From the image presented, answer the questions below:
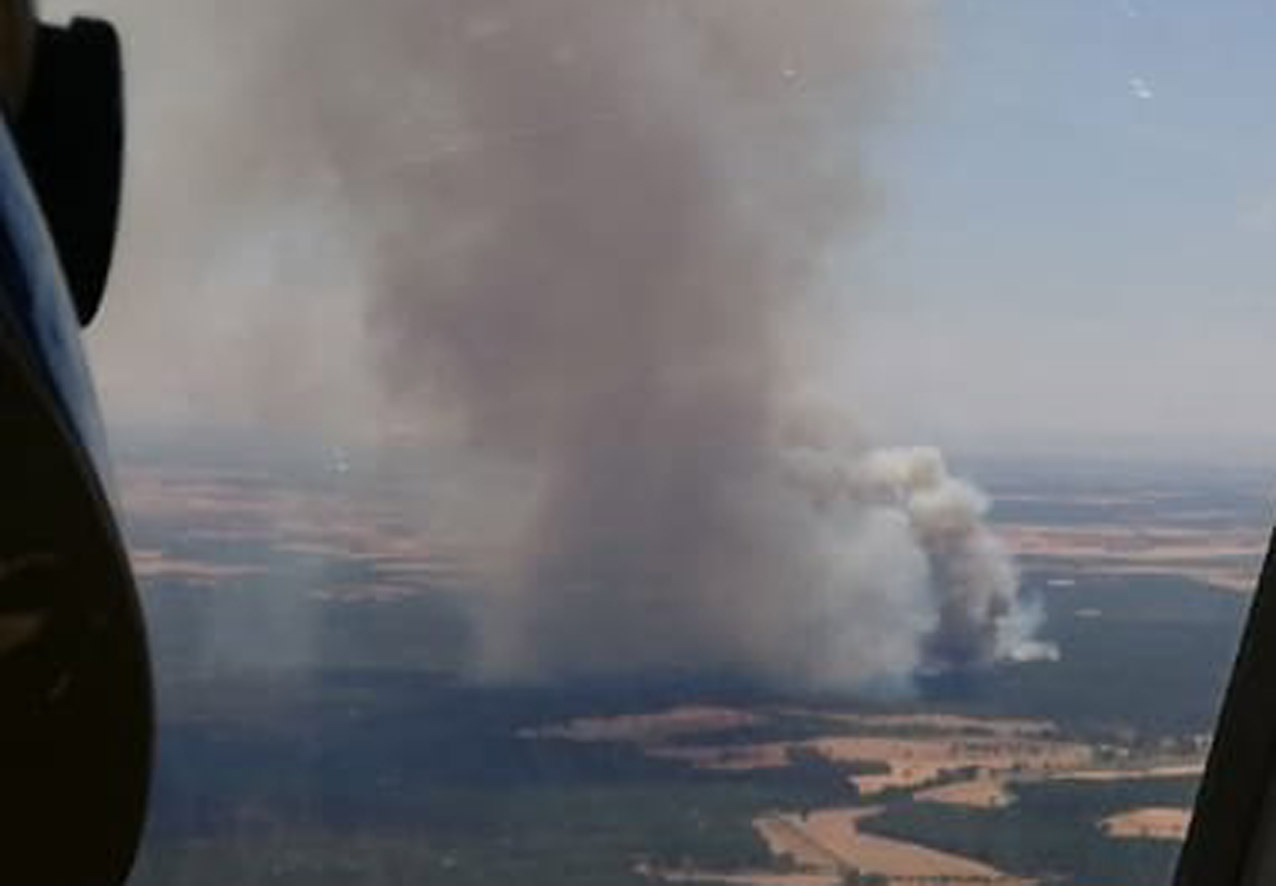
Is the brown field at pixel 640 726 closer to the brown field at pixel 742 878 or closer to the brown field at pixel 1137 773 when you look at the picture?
the brown field at pixel 742 878

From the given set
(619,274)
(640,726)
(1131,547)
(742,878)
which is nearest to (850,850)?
(742,878)

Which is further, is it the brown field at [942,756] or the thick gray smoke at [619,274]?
the brown field at [942,756]

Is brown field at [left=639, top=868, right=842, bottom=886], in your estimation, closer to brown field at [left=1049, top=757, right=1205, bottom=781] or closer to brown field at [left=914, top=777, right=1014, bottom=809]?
brown field at [left=914, top=777, right=1014, bottom=809]

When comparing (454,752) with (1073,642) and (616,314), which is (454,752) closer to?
(616,314)

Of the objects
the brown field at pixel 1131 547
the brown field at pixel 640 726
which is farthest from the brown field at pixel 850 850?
the brown field at pixel 1131 547

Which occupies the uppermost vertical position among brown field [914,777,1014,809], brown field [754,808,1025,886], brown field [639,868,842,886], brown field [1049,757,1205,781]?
brown field [1049,757,1205,781]

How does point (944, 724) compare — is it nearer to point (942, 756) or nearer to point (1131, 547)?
point (942, 756)

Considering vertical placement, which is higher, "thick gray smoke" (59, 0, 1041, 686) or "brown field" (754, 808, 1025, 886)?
"thick gray smoke" (59, 0, 1041, 686)

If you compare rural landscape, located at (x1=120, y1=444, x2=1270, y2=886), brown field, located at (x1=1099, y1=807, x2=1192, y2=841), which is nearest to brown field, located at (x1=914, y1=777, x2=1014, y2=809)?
rural landscape, located at (x1=120, y1=444, x2=1270, y2=886)
